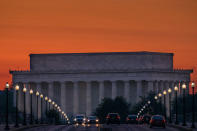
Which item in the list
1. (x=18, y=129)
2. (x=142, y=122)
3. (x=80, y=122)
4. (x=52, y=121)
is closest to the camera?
(x=18, y=129)

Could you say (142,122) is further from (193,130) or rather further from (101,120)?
(101,120)

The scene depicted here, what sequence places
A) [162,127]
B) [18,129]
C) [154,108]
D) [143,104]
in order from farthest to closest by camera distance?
[143,104]
[154,108]
[162,127]
[18,129]

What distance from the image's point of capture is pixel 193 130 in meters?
85.2

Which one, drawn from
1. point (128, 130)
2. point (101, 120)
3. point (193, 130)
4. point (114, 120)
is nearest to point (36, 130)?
point (128, 130)

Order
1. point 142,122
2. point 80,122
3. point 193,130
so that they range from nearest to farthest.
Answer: point 193,130
point 142,122
point 80,122

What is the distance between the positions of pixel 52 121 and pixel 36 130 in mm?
75287

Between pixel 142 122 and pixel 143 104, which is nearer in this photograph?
pixel 142 122

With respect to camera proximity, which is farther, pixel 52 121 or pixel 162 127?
pixel 52 121

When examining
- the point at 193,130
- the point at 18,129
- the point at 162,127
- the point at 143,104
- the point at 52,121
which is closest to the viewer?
the point at 193,130

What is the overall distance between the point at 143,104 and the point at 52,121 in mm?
36633

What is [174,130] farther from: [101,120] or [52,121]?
[101,120]

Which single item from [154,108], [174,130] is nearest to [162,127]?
[174,130]

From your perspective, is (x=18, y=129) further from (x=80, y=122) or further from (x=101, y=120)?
(x=101, y=120)

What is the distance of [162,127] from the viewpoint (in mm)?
103625
